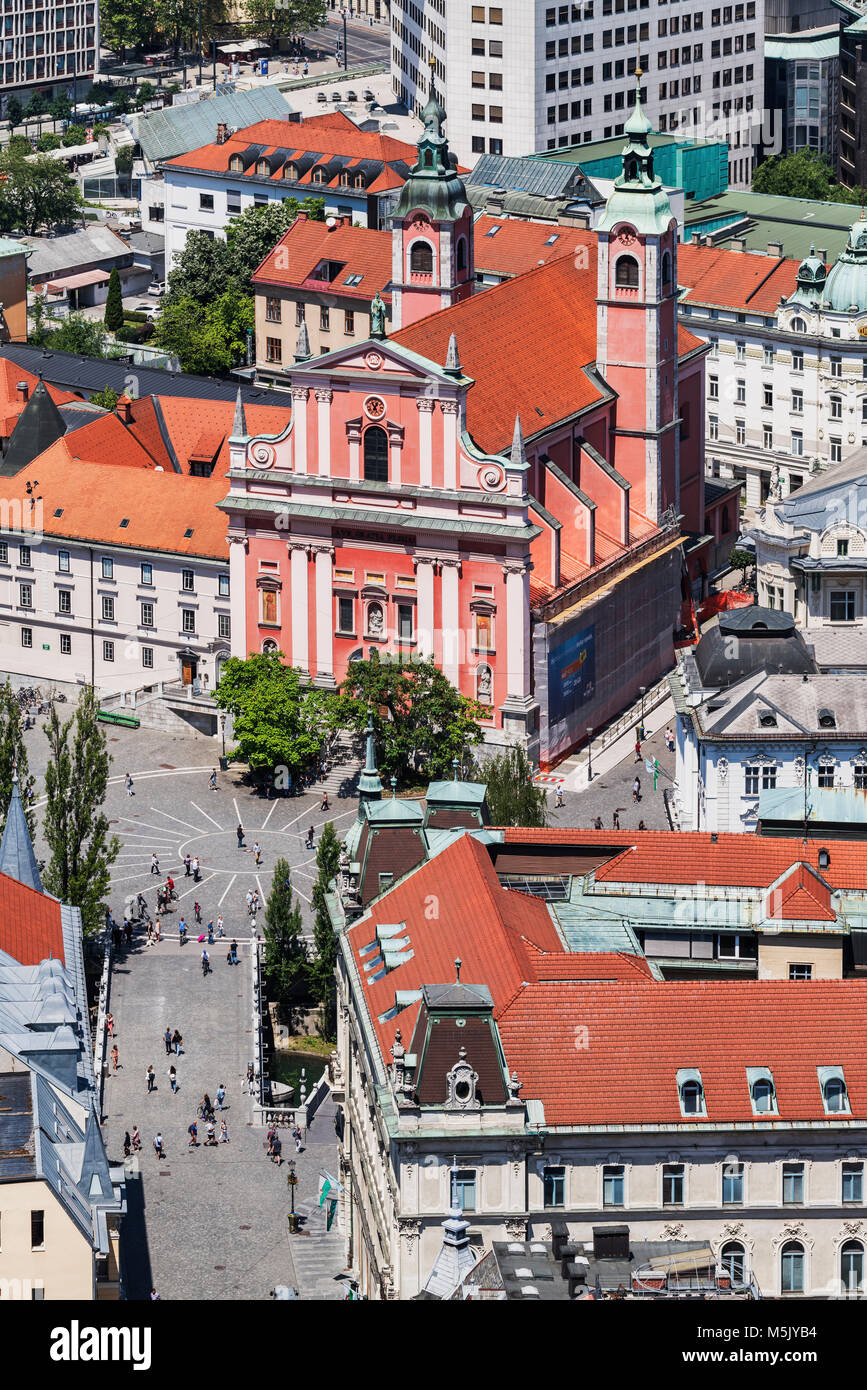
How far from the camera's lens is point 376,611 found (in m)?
126

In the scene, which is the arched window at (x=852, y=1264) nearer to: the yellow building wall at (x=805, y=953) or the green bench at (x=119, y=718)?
the yellow building wall at (x=805, y=953)

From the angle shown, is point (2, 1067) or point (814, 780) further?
point (814, 780)

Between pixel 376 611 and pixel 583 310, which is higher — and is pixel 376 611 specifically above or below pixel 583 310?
below

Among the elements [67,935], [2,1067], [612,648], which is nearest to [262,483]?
[612,648]

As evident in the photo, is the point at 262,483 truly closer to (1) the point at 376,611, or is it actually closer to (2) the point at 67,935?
(1) the point at 376,611

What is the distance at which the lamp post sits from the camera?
263 feet

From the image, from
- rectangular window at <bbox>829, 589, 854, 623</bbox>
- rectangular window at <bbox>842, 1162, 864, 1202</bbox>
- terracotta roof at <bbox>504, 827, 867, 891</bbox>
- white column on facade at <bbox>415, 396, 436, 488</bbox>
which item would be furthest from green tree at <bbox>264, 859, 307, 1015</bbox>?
rectangular window at <bbox>829, 589, 854, 623</bbox>

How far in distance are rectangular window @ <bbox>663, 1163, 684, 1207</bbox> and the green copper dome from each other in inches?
4093

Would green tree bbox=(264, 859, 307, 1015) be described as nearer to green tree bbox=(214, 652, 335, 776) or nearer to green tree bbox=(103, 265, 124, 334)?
green tree bbox=(214, 652, 335, 776)

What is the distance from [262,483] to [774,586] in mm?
26170

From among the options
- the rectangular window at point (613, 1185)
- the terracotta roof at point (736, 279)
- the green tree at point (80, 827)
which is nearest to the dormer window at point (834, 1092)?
the rectangular window at point (613, 1185)

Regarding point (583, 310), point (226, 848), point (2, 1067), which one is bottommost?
point (226, 848)

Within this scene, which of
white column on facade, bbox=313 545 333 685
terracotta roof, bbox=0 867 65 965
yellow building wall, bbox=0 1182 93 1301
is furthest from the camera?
white column on facade, bbox=313 545 333 685

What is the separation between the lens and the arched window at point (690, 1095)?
206 ft
